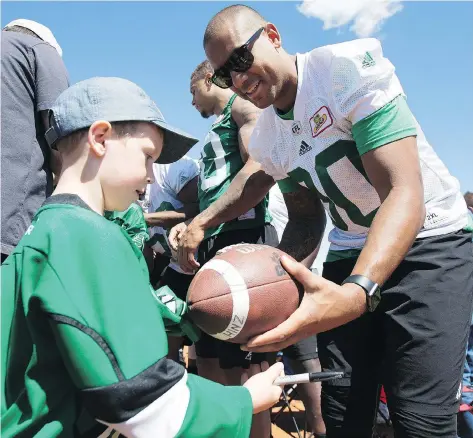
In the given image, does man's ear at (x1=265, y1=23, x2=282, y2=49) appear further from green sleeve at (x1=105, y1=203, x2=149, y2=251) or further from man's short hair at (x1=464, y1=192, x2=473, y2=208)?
man's short hair at (x1=464, y1=192, x2=473, y2=208)

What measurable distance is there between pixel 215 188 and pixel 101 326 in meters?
2.38

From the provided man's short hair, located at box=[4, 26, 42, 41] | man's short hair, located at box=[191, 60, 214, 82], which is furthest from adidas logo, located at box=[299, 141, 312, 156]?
man's short hair, located at box=[191, 60, 214, 82]

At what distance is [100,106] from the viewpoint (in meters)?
1.71

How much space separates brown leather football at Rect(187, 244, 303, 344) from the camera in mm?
1862

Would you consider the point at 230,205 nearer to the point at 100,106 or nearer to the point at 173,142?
the point at 173,142

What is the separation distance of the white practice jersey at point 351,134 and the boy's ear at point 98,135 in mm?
1035

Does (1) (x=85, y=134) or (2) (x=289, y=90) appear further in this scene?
(2) (x=289, y=90)

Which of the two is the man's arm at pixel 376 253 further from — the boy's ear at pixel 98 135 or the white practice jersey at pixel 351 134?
the boy's ear at pixel 98 135

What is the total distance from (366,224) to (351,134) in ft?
1.43

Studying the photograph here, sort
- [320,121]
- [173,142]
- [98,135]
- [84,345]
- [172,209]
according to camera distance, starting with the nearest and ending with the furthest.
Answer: [84,345], [98,135], [173,142], [320,121], [172,209]

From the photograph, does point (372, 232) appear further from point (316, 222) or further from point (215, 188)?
point (215, 188)

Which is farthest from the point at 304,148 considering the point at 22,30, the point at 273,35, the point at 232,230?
the point at 22,30

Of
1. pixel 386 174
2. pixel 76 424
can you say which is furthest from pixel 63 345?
pixel 386 174

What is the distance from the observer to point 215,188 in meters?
3.69
